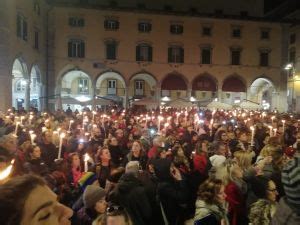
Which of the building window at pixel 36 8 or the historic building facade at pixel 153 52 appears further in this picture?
the historic building facade at pixel 153 52

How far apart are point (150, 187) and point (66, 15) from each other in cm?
3519

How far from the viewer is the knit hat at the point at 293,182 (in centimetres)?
265

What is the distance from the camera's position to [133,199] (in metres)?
5.19

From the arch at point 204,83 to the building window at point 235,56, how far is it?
3.13 meters

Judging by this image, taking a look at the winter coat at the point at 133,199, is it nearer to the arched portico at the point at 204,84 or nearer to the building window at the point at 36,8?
the building window at the point at 36,8

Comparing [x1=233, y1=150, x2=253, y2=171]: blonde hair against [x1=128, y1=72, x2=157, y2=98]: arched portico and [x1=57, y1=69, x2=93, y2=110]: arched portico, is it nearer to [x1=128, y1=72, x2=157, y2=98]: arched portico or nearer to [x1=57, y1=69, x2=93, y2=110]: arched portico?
[x1=57, y1=69, x2=93, y2=110]: arched portico

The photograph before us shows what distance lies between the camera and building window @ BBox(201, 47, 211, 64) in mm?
41375

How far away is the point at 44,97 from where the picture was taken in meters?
34.4

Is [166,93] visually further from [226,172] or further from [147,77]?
[226,172]

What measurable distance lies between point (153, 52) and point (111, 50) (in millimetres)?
4639

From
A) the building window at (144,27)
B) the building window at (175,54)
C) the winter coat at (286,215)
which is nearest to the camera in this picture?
the winter coat at (286,215)

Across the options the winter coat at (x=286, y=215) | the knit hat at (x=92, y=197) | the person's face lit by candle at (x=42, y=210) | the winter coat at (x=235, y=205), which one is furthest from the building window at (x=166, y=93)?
the person's face lit by candle at (x=42, y=210)

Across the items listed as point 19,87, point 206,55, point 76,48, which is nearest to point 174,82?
point 206,55

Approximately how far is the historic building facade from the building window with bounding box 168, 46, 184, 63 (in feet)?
0.37
